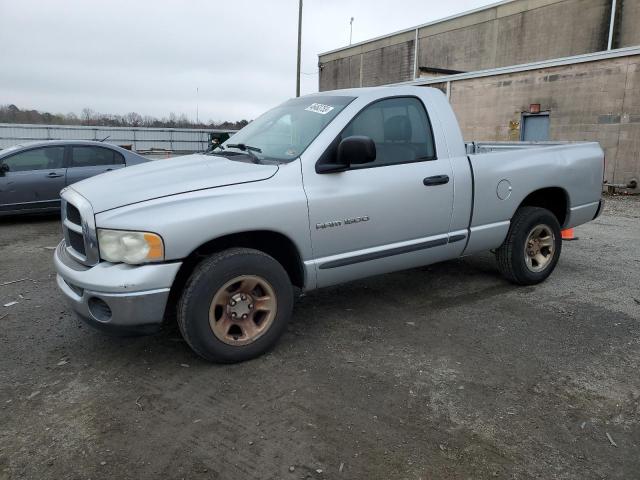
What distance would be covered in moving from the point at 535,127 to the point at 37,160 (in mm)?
13225

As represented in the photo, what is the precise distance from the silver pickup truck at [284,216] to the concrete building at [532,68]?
32.4 feet

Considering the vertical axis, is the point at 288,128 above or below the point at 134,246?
above

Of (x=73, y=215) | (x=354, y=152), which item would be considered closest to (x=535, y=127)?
(x=354, y=152)

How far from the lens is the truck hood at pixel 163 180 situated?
3160 millimetres

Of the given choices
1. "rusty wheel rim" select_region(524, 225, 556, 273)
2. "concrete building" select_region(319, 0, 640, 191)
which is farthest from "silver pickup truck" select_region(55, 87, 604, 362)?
"concrete building" select_region(319, 0, 640, 191)

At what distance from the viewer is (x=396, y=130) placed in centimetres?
411

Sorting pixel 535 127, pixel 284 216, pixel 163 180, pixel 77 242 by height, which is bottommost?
pixel 77 242

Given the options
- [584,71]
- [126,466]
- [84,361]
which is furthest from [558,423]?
[584,71]

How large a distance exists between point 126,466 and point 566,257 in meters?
5.74

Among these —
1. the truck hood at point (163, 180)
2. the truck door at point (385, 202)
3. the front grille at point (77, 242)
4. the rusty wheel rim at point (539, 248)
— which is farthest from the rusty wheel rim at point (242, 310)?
the rusty wheel rim at point (539, 248)

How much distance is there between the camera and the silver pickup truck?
307 cm

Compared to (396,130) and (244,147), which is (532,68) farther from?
(244,147)

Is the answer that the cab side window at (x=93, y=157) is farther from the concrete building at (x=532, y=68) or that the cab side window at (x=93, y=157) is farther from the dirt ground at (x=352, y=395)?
the concrete building at (x=532, y=68)

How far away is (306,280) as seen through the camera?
12.0 feet
